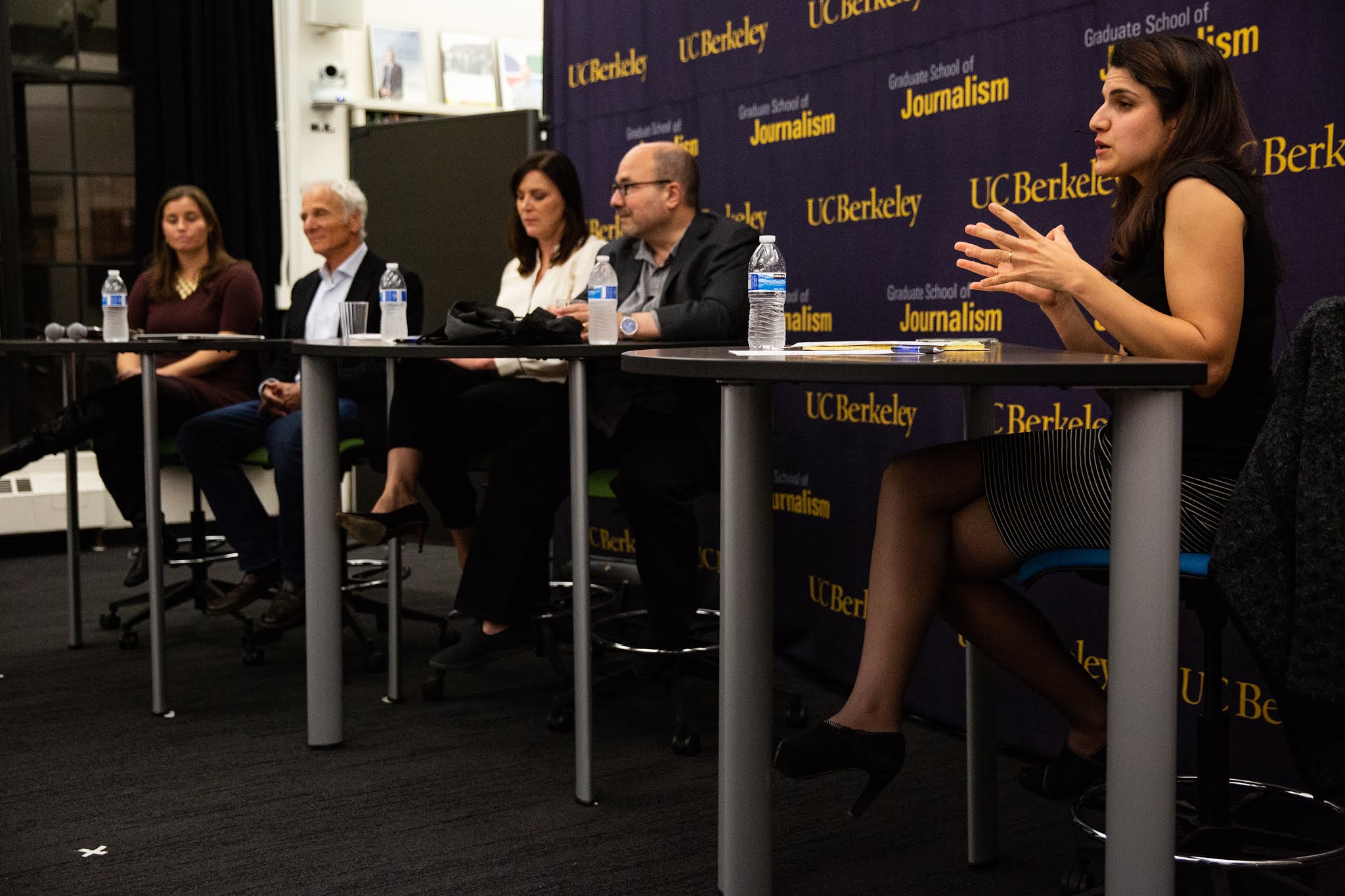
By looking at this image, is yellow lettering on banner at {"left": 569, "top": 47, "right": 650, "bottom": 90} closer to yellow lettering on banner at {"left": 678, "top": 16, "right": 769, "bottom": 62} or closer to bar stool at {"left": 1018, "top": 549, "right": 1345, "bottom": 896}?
yellow lettering on banner at {"left": 678, "top": 16, "right": 769, "bottom": 62}

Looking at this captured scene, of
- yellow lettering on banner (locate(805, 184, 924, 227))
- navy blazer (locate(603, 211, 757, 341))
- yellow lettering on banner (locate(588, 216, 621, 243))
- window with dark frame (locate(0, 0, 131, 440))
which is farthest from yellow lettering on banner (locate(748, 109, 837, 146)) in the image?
window with dark frame (locate(0, 0, 131, 440))

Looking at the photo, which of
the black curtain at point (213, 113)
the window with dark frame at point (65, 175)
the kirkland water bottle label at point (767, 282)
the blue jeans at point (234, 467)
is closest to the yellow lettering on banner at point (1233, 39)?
the kirkland water bottle label at point (767, 282)

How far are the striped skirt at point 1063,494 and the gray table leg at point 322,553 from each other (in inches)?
56.8

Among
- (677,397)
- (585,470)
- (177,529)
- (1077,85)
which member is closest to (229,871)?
(585,470)

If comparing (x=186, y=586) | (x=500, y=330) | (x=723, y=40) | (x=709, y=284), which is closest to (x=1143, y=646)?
(x=500, y=330)

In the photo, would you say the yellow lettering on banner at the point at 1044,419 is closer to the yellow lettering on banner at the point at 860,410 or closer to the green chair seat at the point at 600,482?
the yellow lettering on banner at the point at 860,410

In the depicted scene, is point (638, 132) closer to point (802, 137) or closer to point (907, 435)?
point (802, 137)

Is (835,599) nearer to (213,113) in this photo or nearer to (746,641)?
(746,641)

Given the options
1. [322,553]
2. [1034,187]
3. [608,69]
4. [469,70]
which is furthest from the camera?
[469,70]

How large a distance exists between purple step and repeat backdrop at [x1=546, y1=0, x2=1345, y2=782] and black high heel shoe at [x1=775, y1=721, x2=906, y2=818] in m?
0.91

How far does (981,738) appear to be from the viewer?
6.46 ft

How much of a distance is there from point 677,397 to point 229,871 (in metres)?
1.30

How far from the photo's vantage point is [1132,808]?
1.31 m

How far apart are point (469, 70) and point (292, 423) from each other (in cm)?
321
